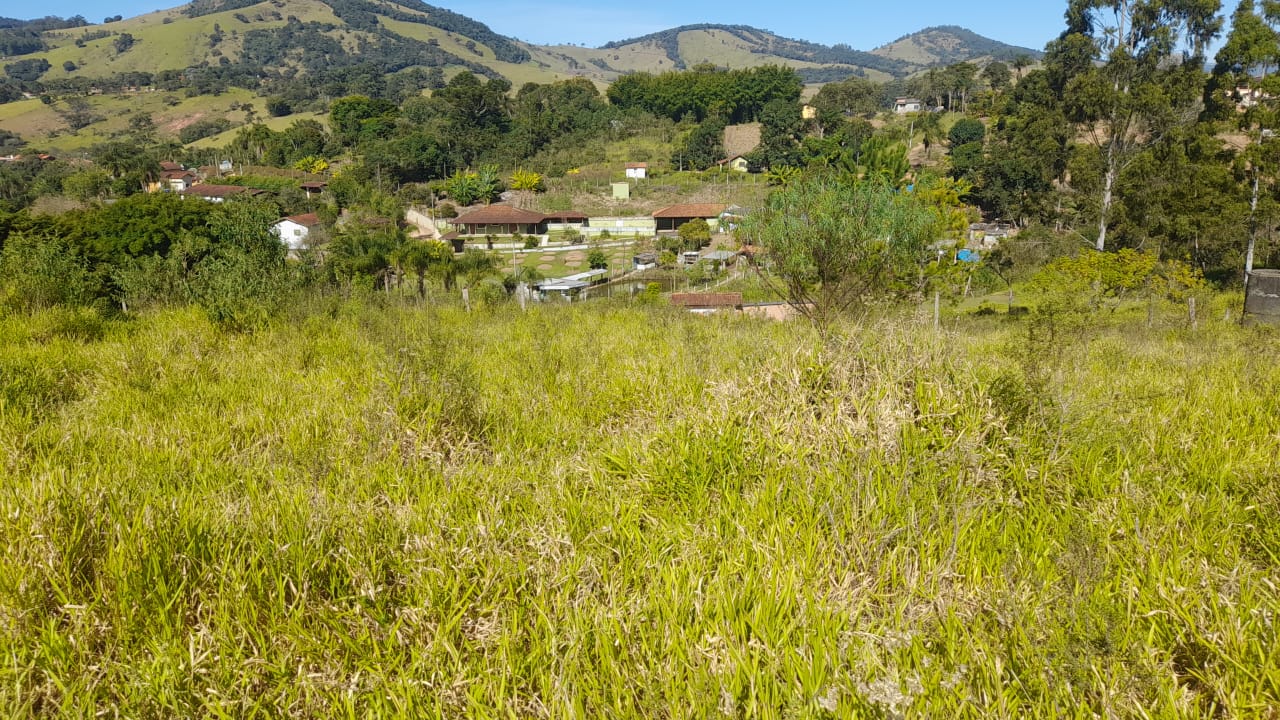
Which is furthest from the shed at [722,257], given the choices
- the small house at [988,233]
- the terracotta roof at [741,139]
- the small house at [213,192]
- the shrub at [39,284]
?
the small house at [213,192]

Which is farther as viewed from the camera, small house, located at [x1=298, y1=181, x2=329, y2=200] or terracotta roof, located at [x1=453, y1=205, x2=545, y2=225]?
small house, located at [x1=298, y1=181, x2=329, y2=200]

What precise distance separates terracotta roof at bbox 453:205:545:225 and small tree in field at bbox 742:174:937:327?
163 ft

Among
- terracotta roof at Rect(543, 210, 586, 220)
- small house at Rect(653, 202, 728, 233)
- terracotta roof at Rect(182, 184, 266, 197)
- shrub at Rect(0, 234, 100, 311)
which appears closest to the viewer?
shrub at Rect(0, 234, 100, 311)

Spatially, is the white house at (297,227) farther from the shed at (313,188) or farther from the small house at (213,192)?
the shed at (313,188)

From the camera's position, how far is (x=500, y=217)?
189ft

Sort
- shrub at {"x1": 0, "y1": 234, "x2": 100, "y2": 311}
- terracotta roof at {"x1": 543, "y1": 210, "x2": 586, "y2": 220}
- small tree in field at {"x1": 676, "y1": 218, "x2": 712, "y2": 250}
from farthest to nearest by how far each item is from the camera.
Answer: terracotta roof at {"x1": 543, "y1": 210, "x2": 586, "y2": 220} → small tree in field at {"x1": 676, "y1": 218, "x2": 712, "y2": 250} → shrub at {"x1": 0, "y1": 234, "x2": 100, "y2": 311}

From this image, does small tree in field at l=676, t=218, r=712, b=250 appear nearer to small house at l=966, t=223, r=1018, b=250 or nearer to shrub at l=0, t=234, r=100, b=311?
small house at l=966, t=223, r=1018, b=250

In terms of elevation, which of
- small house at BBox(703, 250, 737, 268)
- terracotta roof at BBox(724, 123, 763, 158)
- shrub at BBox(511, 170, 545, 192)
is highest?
terracotta roof at BBox(724, 123, 763, 158)

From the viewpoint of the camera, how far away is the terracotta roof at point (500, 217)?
57125 millimetres

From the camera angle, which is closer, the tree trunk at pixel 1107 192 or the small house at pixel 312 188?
the tree trunk at pixel 1107 192

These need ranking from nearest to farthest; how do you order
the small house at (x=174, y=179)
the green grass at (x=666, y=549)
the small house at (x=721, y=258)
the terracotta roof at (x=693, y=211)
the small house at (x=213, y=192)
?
1. the green grass at (x=666, y=549)
2. the small house at (x=721, y=258)
3. the terracotta roof at (x=693, y=211)
4. the small house at (x=213, y=192)
5. the small house at (x=174, y=179)

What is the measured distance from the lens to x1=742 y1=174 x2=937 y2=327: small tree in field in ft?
31.1

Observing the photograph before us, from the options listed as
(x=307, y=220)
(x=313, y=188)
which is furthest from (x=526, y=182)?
(x=313, y=188)

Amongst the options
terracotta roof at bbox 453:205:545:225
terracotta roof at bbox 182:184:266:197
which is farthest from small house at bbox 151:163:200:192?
terracotta roof at bbox 453:205:545:225
